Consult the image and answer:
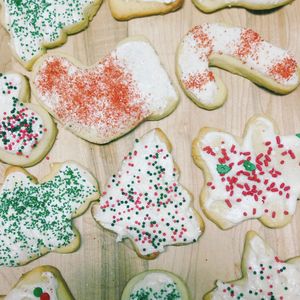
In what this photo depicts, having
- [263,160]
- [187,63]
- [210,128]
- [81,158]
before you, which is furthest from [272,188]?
[81,158]

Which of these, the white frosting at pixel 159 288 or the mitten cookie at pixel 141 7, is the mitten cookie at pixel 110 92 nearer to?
the mitten cookie at pixel 141 7

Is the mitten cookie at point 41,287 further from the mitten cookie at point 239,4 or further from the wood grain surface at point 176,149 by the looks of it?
the mitten cookie at point 239,4

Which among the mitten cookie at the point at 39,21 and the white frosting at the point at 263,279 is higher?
the mitten cookie at the point at 39,21

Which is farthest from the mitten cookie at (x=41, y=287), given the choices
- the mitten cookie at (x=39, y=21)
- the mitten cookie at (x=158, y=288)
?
the mitten cookie at (x=39, y=21)

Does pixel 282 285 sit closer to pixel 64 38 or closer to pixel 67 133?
pixel 67 133

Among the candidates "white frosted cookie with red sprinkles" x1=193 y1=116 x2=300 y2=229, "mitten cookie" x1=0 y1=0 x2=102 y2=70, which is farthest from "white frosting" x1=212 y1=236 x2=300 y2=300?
"mitten cookie" x1=0 y1=0 x2=102 y2=70

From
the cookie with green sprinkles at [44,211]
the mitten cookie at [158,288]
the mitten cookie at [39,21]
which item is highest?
the mitten cookie at [39,21]
